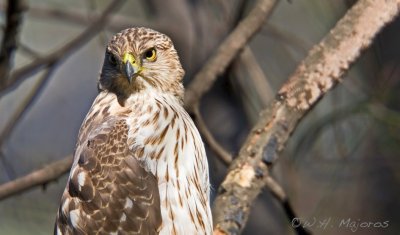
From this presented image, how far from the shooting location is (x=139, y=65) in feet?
14.3

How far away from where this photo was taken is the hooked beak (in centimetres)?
422

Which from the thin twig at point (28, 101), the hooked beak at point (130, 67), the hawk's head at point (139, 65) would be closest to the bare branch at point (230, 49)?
the hawk's head at point (139, 65)

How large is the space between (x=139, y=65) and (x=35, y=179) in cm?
73

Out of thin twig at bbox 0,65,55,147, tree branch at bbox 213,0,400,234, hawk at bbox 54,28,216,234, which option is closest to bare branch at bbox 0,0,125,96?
thin twig at bbox 0,65,55,147

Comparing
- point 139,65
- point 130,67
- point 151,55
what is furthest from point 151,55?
point 130,67

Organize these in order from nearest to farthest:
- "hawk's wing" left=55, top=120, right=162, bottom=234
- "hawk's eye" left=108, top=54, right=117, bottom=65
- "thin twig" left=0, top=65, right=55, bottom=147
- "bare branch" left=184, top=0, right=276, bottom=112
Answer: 1. "hawk's wing" left=55, top=120, right=162, bottom=234
2. "hawk's eye" left=108, top=54, right=117, bottom=65
3. "bare branch" left=184, top=0, right=276, bottom=112
4. "thin twig" left=0, top=65, right=55, bottom=147

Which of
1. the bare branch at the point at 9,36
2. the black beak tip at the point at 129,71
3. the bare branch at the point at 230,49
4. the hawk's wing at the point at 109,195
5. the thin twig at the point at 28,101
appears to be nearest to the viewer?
the hawk's wing at the point at 109,195

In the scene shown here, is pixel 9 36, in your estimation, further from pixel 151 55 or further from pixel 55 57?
pixel 151 55

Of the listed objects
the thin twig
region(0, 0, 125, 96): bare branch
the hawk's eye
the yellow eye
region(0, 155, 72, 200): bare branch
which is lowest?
region(0, 155, 72, 200): bare branch

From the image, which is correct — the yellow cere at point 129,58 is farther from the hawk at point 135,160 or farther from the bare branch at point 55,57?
the bare branch at point 55,57

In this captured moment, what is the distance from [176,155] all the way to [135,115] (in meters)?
0.30

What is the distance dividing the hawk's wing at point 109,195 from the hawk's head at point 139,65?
0.39 m

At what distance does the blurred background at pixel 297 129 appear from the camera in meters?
5.62

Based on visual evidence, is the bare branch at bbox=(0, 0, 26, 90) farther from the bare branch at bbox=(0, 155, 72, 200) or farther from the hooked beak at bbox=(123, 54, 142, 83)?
the hooked beak at bbox=(123, 54, 142, 83)
